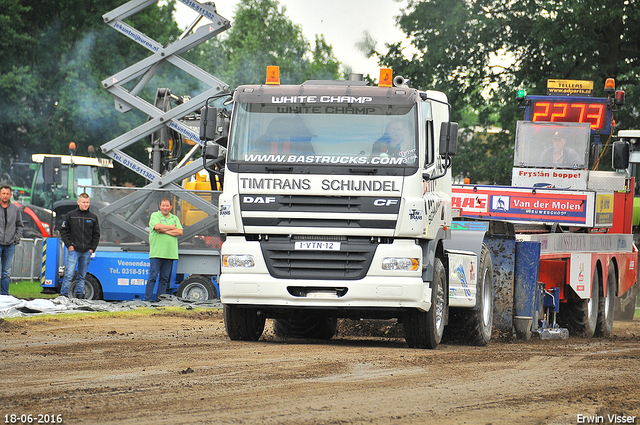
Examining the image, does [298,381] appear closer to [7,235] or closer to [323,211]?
[323,211]

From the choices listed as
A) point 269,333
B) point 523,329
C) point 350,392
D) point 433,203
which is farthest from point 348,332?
point 350,392

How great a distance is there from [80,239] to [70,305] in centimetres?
154

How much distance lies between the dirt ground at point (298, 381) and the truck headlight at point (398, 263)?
3.04ft

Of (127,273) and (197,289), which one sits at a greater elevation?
(127,273)

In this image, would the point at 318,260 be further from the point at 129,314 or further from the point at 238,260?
the point at 129,314

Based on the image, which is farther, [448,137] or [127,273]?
[127,273]

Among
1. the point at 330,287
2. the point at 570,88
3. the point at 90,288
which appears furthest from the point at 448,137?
the point at 570,88

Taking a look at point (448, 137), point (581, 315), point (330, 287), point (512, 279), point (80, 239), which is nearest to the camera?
point (330, 287)

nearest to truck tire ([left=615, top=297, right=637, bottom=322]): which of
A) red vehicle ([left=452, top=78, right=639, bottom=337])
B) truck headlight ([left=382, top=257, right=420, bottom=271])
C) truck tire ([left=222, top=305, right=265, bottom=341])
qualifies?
red vehicle ([left=452, top=78, right=639, bottom=337])

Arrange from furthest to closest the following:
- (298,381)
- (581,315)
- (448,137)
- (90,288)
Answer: (90,288) → (581,315) → (448,137) → (298,381)

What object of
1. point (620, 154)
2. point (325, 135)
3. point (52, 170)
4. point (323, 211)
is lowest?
point (323, 211)

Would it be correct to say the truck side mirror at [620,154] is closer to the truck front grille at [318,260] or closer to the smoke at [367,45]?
the truck front grille at [318,260]

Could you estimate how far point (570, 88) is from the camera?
21.0 meters

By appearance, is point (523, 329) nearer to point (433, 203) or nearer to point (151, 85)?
point (433, 203)
